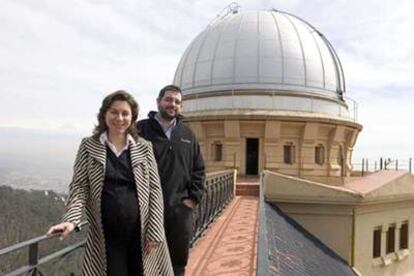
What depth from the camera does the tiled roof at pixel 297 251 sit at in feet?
25.6

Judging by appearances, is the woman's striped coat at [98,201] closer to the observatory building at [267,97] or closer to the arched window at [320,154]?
the observatory building at [267,97]

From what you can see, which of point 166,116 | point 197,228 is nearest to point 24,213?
point 197,228

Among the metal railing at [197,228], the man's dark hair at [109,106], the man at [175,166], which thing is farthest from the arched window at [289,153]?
the man's dark hair at [109,106]

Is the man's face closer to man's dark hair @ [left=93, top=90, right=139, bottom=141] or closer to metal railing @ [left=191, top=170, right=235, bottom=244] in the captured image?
man's dark hair @ [left=93, top=90, right=139, bottom=141]

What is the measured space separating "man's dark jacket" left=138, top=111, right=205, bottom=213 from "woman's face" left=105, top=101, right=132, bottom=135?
1.91 ft

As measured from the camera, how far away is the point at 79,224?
297cm

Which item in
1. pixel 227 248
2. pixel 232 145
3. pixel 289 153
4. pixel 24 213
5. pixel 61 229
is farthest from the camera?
pixel 24 213

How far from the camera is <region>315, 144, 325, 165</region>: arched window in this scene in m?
20.7

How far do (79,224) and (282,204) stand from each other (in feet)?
38.7

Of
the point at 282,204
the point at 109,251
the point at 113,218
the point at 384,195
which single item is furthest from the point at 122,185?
the point at 384,195

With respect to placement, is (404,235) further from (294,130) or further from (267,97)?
(267,97)

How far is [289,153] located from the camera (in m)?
20.3

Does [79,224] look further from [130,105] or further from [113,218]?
[130,105]

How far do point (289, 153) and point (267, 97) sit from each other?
2436 millimetres
